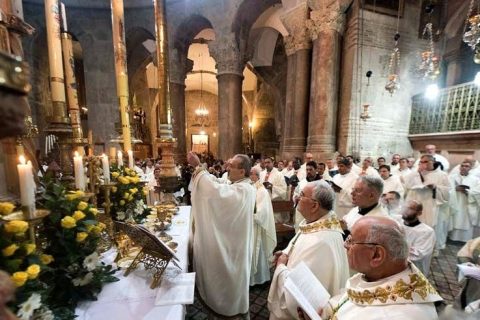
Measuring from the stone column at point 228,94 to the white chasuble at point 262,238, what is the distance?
25.6ft

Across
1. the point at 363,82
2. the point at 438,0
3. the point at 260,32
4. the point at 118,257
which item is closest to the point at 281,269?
the point at 118,257

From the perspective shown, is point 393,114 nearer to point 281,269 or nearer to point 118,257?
point 281,269

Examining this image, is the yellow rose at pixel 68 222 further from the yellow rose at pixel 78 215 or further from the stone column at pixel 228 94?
Result: the stone column at pixel 228 94

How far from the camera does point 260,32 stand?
48.3 feet

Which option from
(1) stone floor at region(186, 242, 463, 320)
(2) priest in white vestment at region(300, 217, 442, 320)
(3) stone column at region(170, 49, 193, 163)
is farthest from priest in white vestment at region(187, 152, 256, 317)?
(3) stone column at region(170, 49, 193, 163)

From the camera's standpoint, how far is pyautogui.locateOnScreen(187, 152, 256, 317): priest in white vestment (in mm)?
2744

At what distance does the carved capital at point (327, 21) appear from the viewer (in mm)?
7643

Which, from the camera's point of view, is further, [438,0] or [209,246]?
[438,0]

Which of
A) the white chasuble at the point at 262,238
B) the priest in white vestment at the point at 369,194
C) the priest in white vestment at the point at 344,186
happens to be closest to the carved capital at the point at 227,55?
the priest in white vestment at the point at 344,186

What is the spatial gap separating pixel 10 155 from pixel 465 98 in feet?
36.1

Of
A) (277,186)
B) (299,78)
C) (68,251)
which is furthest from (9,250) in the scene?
(299,78)

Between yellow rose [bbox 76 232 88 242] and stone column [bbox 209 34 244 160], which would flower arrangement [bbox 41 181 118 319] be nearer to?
yellow rose [bbox 76 232 88 242]

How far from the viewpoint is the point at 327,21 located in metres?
7.75

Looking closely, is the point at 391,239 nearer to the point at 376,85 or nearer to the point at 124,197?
the point at 124,197
